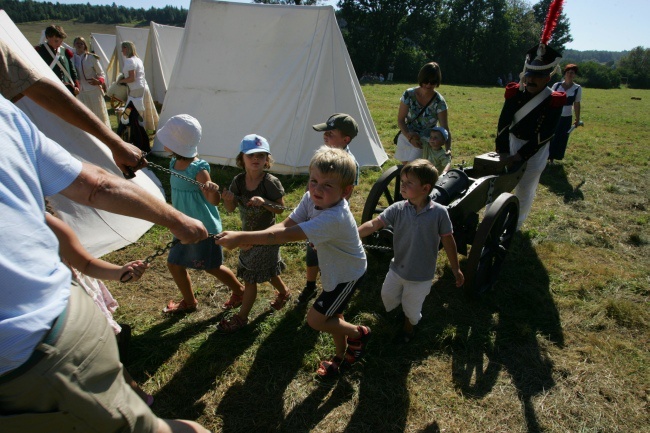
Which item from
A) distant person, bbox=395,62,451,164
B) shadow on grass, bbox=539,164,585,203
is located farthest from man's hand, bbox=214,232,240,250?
shadow on grass, bbox=539,164,585,203

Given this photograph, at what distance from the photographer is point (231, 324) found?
3090 mm

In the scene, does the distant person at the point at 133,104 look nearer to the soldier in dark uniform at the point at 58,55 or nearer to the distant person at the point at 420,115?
the soldier in dark uniform at the point at 58,55

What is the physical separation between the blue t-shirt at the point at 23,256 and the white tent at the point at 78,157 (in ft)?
10.2

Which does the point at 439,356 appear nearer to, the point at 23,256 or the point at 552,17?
the point at 23,256

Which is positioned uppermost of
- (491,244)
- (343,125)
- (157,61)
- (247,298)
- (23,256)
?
(157,61)

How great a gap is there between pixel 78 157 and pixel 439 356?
13.3ft

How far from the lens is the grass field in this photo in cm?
247

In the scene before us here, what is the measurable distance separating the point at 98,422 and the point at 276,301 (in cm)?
214

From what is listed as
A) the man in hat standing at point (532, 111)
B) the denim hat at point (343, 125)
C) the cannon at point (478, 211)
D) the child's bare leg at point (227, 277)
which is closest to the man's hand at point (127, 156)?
the child's bare leg at point (227, 277)

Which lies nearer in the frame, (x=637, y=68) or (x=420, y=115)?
(x=420, y=115)

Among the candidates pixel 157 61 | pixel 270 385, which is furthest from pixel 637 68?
pixel 270 385

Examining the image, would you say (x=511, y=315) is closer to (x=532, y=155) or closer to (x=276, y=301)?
(x=532, y=155)

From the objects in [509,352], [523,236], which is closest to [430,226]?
[509,352]

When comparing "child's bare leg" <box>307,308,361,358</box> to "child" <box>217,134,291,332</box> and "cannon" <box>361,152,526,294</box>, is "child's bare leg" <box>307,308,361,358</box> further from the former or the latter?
"cannon" <box>361,152,526,294</box>
